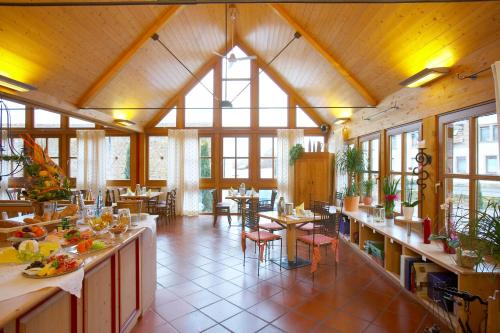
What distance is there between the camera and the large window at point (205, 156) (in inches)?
359

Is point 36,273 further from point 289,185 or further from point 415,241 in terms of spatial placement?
point 289,185

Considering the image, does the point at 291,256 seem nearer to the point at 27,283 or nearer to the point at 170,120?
the point at 27,283

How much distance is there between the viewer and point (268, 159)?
9125 mm

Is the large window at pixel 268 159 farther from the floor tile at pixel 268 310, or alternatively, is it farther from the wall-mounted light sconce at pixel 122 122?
the floor tile at pixel 268 310

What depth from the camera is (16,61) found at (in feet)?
14.3

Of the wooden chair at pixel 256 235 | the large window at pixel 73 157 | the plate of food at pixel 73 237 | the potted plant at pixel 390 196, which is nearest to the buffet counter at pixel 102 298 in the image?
the plate of food at pixel 73 237

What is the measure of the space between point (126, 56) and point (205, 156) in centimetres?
404

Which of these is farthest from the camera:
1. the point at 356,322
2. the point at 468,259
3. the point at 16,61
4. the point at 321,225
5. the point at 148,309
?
the point at 321,225

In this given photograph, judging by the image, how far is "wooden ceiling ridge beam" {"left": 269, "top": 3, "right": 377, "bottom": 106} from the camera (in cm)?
547

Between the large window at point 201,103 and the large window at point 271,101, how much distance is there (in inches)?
59.7

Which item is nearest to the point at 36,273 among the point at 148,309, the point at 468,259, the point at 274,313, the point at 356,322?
the point at 148,309

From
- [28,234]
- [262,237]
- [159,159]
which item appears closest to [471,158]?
[262,237]

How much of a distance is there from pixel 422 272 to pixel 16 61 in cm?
613

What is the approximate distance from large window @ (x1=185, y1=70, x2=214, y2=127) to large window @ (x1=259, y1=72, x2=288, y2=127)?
152 cm
